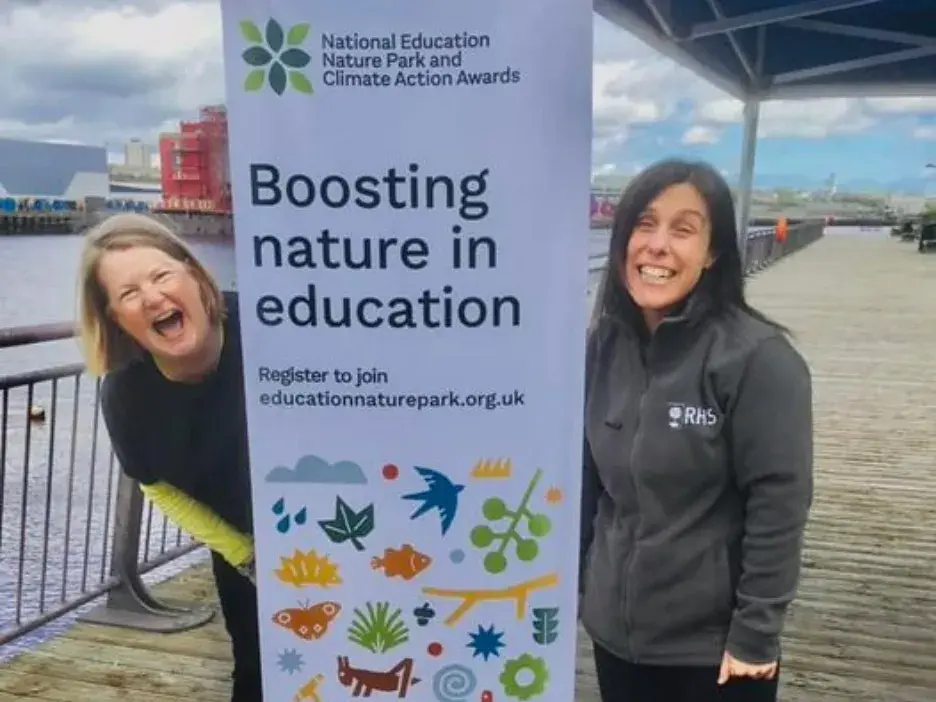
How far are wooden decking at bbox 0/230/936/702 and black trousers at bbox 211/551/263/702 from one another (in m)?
0.92

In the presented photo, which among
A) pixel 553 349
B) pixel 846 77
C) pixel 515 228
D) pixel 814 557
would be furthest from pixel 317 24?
pixel 846 77

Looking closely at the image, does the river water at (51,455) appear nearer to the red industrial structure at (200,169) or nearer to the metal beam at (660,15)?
the red industrial structure at (200,169)

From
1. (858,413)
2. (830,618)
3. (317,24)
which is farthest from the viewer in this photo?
(858,413)

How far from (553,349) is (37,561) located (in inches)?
119

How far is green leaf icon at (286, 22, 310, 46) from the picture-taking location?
1230mm

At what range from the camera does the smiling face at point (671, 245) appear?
4.20 feet

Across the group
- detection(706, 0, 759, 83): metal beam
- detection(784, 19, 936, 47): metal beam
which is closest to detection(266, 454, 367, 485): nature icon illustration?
detection(706, 0, 759, 83): metal beam

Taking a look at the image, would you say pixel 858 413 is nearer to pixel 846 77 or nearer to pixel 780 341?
pixel 846 77

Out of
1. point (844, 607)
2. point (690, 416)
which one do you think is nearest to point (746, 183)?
point (690, 416)

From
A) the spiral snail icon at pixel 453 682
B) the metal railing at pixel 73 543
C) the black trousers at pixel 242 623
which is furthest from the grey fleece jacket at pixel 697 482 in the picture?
the metal railing at pixel 73 543

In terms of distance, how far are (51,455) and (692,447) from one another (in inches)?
83.0

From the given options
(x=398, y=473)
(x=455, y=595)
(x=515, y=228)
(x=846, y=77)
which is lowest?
(x=455, y=595)

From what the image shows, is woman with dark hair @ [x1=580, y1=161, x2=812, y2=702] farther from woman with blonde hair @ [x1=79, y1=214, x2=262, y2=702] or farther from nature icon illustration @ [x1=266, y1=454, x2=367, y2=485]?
woman with blonde hair @ [x1=79, y1=214, x2=262, y2=702]

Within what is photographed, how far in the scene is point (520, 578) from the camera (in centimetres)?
141
